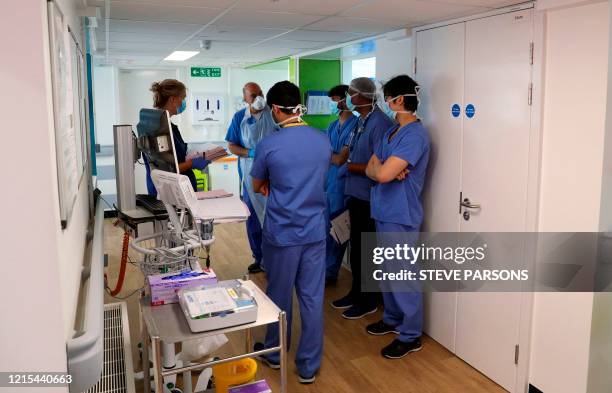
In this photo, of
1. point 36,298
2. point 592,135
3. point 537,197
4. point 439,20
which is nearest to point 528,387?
point 537,197

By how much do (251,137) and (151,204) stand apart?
183 centimetres

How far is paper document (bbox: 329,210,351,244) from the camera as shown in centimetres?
391

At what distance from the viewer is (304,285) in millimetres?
2928

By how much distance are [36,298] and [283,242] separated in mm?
1604

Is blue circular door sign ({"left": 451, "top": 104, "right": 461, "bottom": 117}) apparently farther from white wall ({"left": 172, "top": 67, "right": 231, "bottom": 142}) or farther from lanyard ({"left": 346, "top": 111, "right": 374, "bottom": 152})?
white wall ({"left": 172, "top": 67, "right": 231, "bottom": 142})

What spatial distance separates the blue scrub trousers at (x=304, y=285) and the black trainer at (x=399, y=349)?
0.48 m

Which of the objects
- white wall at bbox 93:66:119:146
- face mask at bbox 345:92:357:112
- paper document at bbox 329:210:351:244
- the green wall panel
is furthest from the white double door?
white wall at bbox 93:66:119:146

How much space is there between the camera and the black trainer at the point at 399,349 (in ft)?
10.6

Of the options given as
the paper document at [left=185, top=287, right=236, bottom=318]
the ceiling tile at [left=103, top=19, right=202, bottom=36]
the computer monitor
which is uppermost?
Answer: the ceiling tile at [left=103, top=19, right=202, bottom=36]

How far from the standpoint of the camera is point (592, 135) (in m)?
2.30

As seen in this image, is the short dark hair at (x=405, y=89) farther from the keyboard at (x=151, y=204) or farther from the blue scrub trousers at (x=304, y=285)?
the keyboard at (x=151, y=204)

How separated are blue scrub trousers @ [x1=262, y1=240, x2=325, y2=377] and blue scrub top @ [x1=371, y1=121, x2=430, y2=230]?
521 mm

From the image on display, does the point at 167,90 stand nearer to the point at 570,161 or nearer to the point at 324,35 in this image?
the point at 324,35

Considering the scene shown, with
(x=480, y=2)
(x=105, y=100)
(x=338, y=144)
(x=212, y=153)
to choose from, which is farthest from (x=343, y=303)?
(x=105, y=100)
